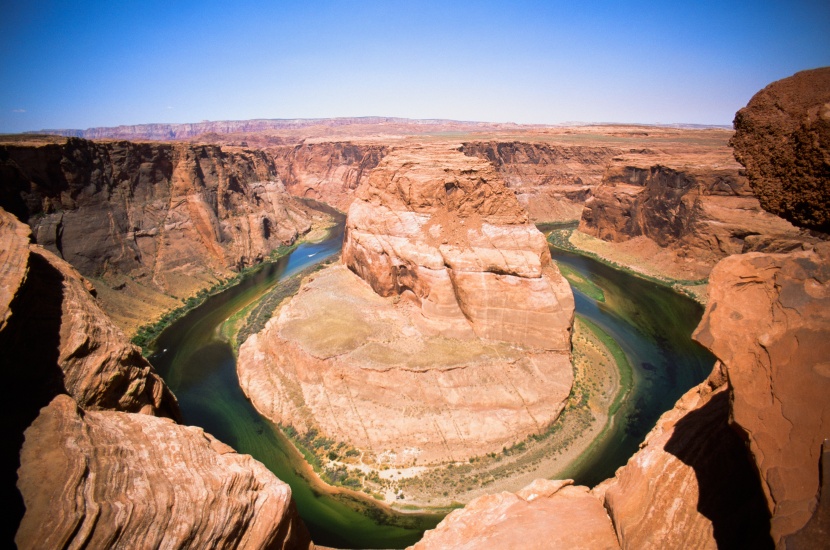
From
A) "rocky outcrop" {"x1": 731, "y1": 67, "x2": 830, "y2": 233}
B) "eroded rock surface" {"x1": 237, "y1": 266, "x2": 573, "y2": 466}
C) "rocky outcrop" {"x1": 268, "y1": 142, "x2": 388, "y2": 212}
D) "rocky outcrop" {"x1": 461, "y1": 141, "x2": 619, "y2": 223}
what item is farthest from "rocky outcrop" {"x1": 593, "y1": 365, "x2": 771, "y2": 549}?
"rocky outcrop" {"x1": 268, "y1": 142, "x2": 388, "y2": 212}

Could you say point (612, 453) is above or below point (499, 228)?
below

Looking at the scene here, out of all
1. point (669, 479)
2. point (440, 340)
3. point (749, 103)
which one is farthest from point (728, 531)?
point (440, 340)

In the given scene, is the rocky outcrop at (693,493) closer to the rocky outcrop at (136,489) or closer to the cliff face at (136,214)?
the rocky outcrop at (136,489)

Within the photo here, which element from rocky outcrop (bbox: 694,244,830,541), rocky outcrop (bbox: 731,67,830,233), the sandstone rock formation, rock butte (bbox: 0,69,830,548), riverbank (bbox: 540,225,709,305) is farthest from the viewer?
riverbank (bbox: 540,225,709,305)

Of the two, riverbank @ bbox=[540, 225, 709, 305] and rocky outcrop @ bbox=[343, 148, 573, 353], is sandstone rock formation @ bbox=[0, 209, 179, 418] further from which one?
riverbank @ bbox=[540, 225, 709, 305]

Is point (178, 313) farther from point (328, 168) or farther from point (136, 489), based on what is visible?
point (328, 168)

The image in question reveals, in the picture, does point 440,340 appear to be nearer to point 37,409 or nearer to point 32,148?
point 37,409
